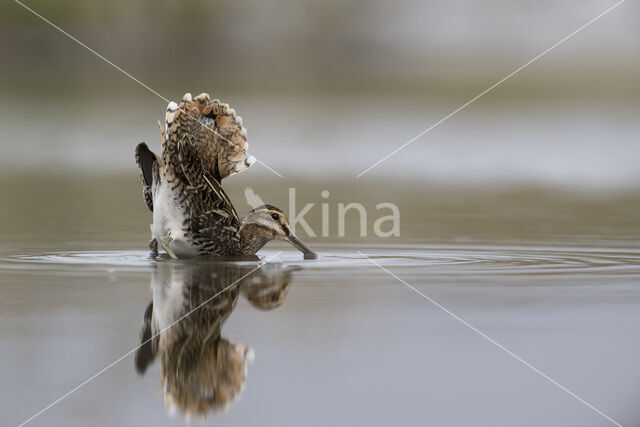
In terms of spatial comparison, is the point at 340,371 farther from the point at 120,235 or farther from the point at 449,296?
the point at 120,235

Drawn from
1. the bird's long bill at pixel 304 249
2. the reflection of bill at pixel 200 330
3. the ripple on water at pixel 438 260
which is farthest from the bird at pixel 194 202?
the reflection of bill at pixel 200 330

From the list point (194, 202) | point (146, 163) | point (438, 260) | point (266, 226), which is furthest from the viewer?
point (146, 163)

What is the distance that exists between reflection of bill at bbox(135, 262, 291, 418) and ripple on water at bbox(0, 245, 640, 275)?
0.43m

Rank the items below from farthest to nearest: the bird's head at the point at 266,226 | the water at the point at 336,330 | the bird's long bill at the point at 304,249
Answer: the bird's head at the point at 266,226 < the bird's long bill at the point at 304,249 < the water at the point at 336,330

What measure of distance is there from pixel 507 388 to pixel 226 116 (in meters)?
5.33

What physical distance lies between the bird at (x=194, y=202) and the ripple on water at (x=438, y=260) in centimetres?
23

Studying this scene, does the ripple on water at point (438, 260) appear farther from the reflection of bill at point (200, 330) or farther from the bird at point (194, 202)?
the reflection of bill at point (200, 330)

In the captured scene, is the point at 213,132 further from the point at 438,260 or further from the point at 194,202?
the point at 438,260

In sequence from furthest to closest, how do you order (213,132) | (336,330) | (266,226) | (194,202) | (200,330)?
(213,132) < (266,226) < (194,202) < (336,330) < (200,330)

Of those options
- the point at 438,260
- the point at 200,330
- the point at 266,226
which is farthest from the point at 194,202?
the point at 200,330

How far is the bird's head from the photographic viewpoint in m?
8.41

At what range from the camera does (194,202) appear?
27.0 feet

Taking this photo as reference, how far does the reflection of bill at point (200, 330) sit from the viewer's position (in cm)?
393

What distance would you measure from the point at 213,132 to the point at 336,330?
4118 mm
